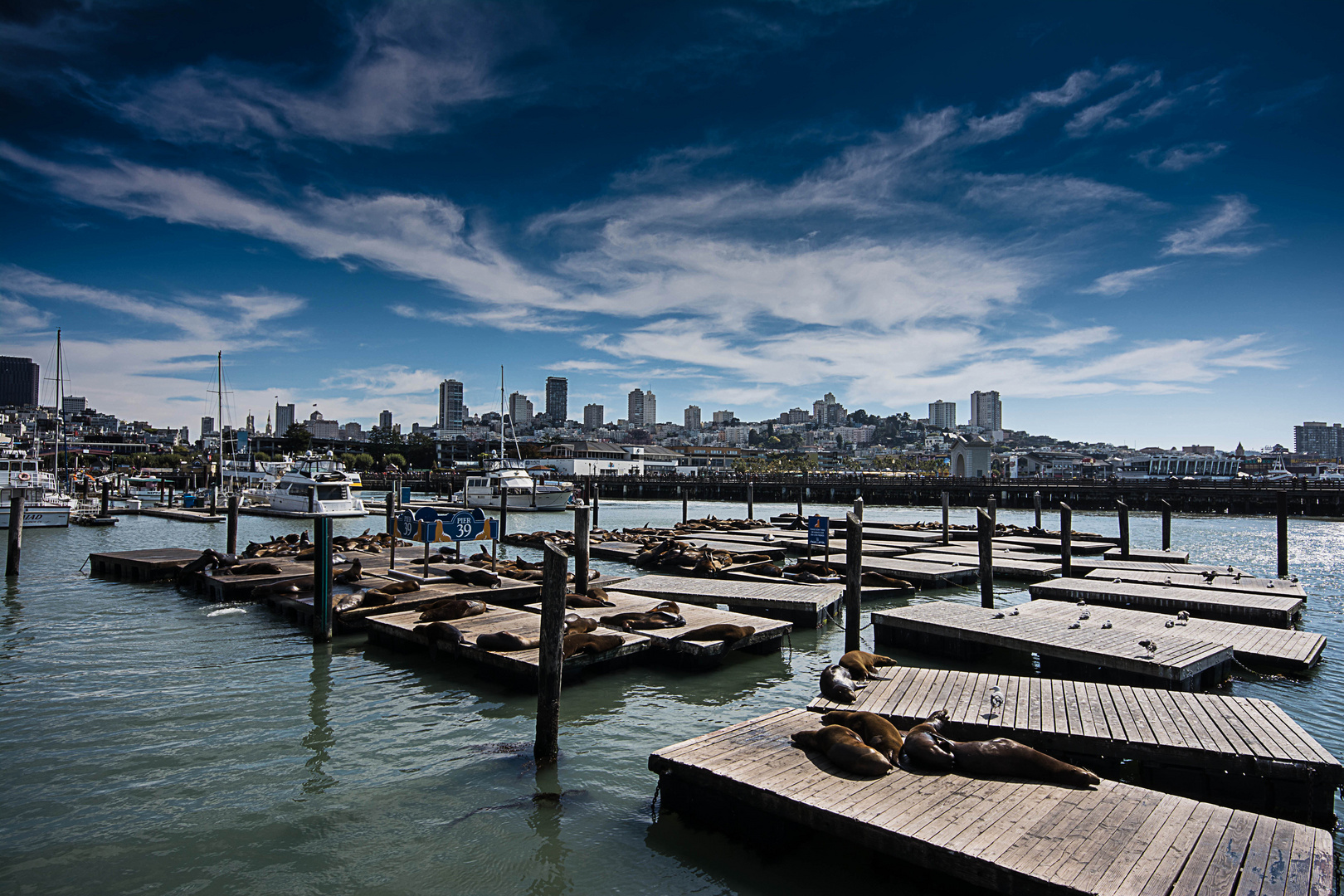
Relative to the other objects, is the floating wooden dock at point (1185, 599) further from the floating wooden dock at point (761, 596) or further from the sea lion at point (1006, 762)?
the sea lion at point (1006, 762)

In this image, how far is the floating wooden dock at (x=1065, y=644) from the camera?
28.9 ft

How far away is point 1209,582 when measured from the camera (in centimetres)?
1622

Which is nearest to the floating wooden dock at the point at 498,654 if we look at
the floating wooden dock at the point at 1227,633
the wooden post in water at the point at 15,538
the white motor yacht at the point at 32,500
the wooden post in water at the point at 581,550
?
the wooden post in water at the point at 581,550

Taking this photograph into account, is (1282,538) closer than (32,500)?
Yes

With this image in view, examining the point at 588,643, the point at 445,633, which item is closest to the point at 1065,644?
the point at 588,643

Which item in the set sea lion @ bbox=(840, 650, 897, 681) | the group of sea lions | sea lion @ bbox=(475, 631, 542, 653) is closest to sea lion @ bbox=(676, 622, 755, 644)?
sea lion @ bbox=(475, 631, 542, 653)

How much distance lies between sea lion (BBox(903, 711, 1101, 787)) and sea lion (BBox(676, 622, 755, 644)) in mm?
5060

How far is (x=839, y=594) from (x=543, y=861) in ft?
34.8

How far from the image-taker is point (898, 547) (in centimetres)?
2481

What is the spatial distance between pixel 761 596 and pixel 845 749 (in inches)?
344

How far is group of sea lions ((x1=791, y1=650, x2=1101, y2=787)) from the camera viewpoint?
551cm

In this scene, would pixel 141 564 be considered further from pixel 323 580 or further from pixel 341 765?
pixel 341 765

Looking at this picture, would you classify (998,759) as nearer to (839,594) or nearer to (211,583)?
(839,594)

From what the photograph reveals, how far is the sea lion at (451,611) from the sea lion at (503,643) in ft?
5.94
